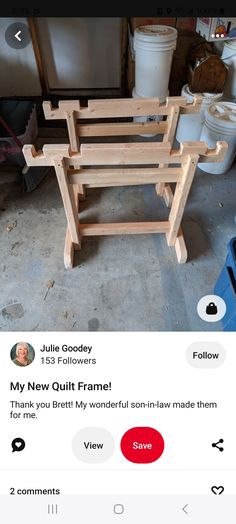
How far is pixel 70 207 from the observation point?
133 cm

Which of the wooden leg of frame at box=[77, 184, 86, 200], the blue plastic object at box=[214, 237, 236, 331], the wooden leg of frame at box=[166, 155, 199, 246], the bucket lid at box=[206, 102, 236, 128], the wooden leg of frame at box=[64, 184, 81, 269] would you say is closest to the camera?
the blue plastic object at box=[214, 237, 236, 331]

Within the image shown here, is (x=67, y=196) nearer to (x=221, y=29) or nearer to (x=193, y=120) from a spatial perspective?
(x=193, y=120)

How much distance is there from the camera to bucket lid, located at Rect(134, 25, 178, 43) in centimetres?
189

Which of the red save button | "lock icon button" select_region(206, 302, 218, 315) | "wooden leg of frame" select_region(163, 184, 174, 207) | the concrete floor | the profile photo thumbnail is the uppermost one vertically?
the profile photo thumbnail

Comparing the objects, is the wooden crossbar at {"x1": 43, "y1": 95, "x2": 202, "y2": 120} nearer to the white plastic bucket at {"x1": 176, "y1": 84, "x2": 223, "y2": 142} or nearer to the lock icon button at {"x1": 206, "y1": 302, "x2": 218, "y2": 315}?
the white plastic bucket at {"x1": 176, "y1": 84, "x2": 223, "y2": 142}

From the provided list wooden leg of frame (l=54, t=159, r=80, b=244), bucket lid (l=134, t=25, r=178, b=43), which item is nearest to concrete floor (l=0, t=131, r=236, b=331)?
wooden leg of frame (l=54, t=159, r=80, b=244)

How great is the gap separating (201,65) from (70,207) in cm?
138

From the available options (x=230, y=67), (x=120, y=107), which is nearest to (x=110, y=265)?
(x=120, y=107)

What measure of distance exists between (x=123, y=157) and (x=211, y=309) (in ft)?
2.38

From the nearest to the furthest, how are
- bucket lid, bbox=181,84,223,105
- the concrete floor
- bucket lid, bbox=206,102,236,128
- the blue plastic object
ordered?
the blue plastic object, the concrete floor, bucket lid, bbox=206,102,236,128, bucket lid, bbox=181,84,223,105

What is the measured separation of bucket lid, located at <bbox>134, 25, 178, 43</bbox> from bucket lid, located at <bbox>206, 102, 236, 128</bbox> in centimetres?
53

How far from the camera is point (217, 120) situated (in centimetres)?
170
